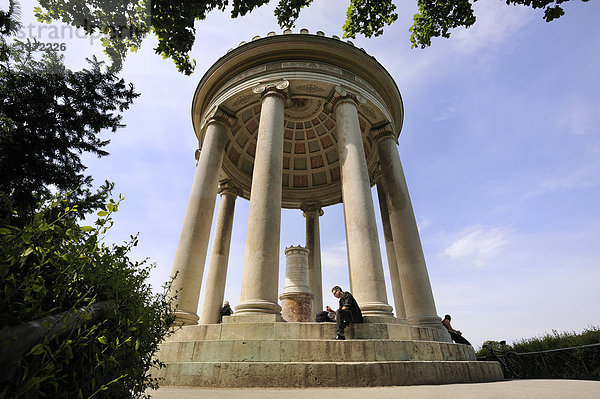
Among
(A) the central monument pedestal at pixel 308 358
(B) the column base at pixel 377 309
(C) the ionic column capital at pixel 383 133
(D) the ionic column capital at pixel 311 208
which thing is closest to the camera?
(A) the central monument pedestal at pixel 308 358

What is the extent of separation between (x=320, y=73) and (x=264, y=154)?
7582mm

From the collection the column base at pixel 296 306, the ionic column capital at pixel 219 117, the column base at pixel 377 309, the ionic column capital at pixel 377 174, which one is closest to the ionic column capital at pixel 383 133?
the ionic column capital at pixel 377 174

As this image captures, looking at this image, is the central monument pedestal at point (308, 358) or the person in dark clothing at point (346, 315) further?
the person in dark clothing at point (346, 315)

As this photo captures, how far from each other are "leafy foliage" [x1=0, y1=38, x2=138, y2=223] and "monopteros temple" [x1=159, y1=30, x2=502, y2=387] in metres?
5.57

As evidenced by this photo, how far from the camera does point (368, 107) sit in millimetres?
19734

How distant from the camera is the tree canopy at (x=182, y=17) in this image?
8.10m

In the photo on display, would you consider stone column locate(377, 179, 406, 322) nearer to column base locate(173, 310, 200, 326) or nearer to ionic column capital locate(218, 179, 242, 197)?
ionic column capital locate(218, 179, 242, 197)

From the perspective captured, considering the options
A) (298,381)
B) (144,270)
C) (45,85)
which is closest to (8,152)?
(45,85)

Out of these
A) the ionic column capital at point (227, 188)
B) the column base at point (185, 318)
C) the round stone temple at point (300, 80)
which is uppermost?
the round stone temple at point (300, 80)

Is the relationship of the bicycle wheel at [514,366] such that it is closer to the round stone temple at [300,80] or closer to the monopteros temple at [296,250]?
the monopteros temple at [296,250]

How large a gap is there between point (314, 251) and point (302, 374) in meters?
20.1

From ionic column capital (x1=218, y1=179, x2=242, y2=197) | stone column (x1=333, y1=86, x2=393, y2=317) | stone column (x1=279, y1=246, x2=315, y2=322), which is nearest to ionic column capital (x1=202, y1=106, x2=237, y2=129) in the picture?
ionic column capital (x1=218, y1=179, x2=242, y2=197)

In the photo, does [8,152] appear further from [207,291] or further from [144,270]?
[207,291]

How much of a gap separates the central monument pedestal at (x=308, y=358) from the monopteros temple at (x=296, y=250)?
0.04 metres
